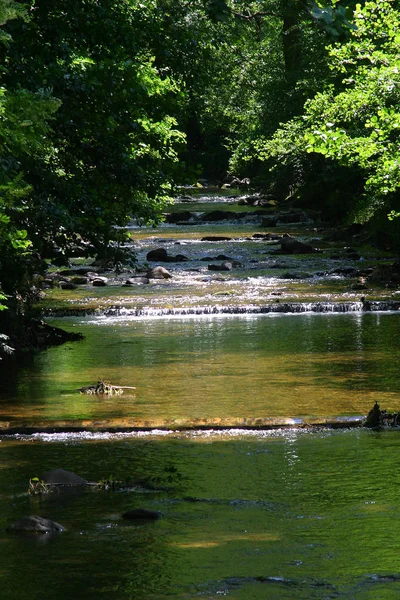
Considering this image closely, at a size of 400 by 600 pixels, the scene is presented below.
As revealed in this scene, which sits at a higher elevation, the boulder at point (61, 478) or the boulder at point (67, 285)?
the boulder at point (67, 285)

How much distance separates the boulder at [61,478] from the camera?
8.96m

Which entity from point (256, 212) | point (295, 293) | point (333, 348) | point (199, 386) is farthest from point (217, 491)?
point (256, 212)

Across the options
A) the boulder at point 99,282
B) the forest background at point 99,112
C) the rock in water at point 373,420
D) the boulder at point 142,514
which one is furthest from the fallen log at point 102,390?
the boulder at point 99,282

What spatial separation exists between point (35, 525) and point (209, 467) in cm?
233

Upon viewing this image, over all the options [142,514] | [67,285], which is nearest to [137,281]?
[67,285]

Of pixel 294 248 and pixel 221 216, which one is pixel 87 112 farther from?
pixel 221 216

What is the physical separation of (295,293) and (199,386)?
35.9 ft

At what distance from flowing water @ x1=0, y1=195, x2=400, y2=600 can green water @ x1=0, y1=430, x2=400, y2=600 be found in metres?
0.02

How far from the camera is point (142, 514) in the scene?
7953mm

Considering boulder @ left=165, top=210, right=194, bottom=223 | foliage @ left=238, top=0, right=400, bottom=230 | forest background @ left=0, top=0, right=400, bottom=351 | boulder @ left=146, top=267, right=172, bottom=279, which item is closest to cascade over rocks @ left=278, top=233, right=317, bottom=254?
foliage @ left=238, top=0, right=400, bottom=230

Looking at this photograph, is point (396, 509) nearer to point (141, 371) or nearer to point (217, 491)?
point (217, 491)

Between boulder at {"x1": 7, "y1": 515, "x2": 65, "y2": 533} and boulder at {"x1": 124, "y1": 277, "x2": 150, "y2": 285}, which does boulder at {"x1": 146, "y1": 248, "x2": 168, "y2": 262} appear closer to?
boulder at {"x1": 124, "y1": 277, "x2": 150, "y2": 285}

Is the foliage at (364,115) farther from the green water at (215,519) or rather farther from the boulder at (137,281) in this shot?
the green water at (215,519)

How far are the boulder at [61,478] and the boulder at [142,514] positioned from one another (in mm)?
1094
